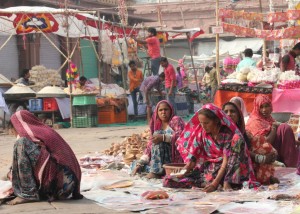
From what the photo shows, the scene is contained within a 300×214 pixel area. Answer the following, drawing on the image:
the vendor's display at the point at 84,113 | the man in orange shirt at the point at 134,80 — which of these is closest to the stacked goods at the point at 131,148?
the vendor's display at the point at 84,113

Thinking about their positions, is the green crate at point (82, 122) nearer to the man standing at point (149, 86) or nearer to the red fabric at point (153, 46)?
the man standing at point (149, 86)

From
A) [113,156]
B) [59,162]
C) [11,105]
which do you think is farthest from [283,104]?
[11,105]

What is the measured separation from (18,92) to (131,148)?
298 inches

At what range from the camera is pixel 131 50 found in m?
19.5

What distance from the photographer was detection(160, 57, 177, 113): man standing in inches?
653

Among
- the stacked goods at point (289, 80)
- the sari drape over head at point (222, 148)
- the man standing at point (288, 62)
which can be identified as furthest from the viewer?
the man standing at point (288, 62)

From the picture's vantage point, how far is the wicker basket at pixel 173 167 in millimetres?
7426

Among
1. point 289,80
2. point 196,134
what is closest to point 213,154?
point 196,134

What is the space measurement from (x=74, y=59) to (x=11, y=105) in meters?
8.94

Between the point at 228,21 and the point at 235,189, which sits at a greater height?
the point at 228,21

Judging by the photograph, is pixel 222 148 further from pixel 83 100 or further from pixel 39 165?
pixel 83 100

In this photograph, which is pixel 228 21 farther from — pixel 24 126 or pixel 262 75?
pixel 24 126

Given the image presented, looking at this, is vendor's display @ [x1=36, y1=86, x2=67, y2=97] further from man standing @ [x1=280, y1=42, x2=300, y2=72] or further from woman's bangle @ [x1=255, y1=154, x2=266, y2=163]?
woman's bangle @ [x1=255, y1=154, x2=266, y2=163]

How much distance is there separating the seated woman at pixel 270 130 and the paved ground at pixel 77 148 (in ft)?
8.29
